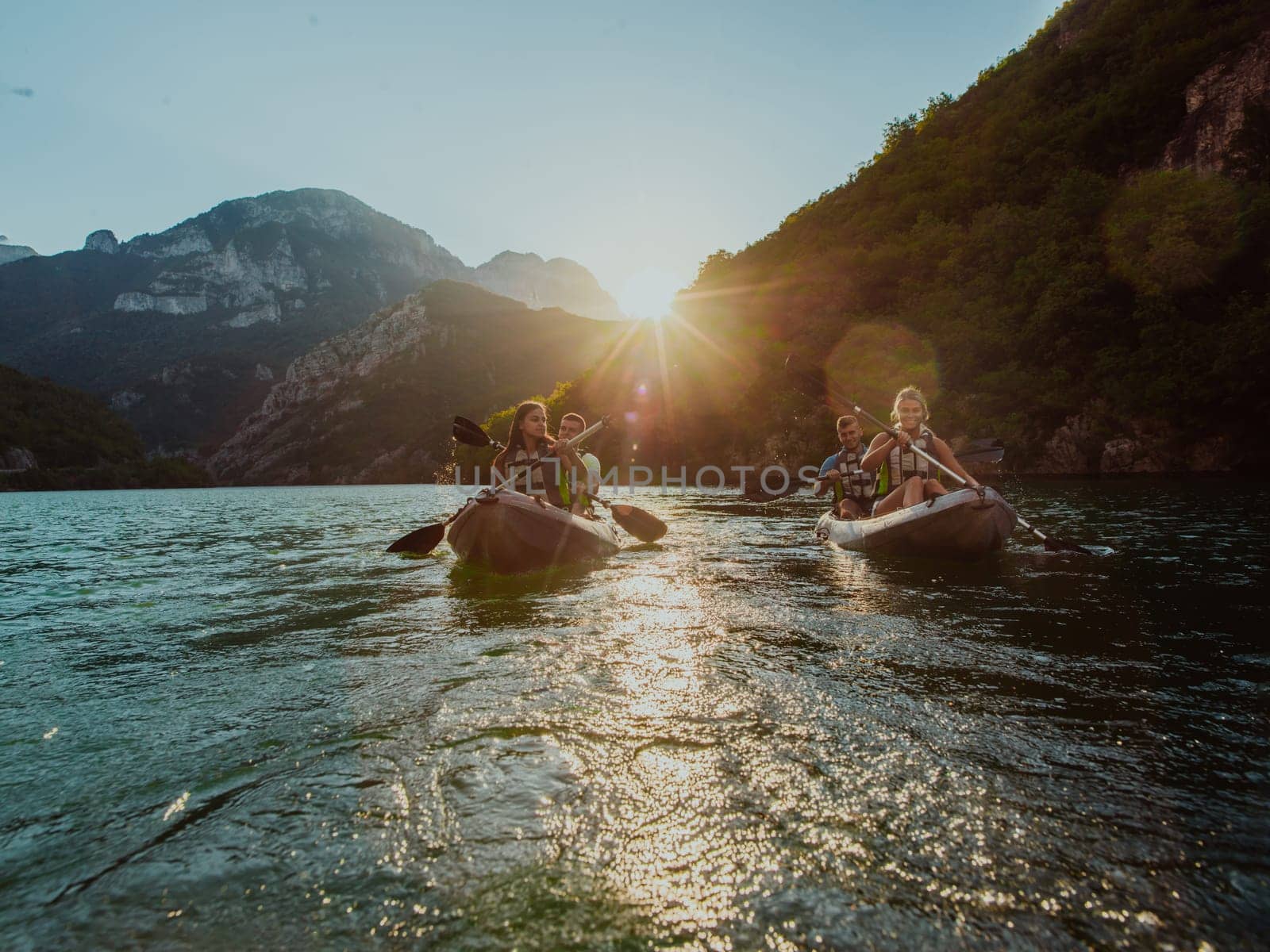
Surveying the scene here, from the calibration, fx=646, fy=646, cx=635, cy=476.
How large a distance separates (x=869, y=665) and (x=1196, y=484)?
87.5 ft

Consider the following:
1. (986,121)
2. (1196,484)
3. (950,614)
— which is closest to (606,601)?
(950,614)

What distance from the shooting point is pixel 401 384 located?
148 metres

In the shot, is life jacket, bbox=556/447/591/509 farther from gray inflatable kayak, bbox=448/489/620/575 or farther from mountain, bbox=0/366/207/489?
mountain, bbox=0/366/207/489

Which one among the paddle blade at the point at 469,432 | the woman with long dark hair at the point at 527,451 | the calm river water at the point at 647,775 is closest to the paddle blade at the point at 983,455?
the calm river water at the point at 647,775

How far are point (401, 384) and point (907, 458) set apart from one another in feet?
495

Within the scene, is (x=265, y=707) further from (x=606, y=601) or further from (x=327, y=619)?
(x=606, y=601)

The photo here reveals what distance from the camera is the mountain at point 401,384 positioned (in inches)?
5359

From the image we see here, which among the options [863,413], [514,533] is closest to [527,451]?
[514,533]

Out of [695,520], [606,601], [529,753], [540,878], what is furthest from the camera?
[695,520]

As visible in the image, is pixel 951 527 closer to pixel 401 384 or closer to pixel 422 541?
pixel 422 541

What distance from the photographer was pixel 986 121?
5275cm

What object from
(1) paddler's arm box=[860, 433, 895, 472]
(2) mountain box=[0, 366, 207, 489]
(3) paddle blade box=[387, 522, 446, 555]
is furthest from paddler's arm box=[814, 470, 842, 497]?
(2) mountain box=[0, 366, 207, 489]

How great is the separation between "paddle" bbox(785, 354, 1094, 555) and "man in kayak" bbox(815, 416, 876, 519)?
0.39 metres

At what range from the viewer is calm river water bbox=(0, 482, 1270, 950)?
1910 mm
